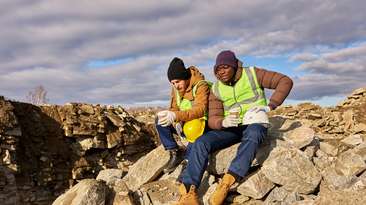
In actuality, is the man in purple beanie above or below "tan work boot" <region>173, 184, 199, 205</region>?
above

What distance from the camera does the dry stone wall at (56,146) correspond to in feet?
22.1

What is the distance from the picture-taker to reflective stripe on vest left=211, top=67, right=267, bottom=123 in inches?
157

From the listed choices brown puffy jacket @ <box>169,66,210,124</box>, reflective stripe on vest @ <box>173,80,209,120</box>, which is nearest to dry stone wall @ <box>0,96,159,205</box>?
reflective stripe on vest @ <box>173,80,209,120</box>

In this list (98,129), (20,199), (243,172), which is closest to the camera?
(243,172)

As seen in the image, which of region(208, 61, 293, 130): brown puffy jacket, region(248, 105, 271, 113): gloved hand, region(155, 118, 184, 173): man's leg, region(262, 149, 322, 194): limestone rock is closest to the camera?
region(262, 149, 322, 194): limestone rock

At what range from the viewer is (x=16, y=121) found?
698cm

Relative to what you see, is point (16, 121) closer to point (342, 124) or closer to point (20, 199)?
point (20, 199)

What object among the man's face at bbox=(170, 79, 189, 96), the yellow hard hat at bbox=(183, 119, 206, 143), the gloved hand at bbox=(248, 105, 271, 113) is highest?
the man's face at bbox=(170, 79, 189, 96)

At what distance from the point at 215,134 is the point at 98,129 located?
227 inches

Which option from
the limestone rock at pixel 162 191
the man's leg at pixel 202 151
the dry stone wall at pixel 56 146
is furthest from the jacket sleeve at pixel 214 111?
the dry stone wall at pixel 56 146

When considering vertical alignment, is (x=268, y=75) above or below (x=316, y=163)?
above

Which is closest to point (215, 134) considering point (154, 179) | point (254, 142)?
point (254, 142)

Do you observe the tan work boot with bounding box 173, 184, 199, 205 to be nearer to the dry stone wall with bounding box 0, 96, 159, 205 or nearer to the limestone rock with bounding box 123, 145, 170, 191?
the limestone rock with bounding box 123, 145, 170, 191

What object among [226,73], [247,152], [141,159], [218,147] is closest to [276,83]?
[226,73]
